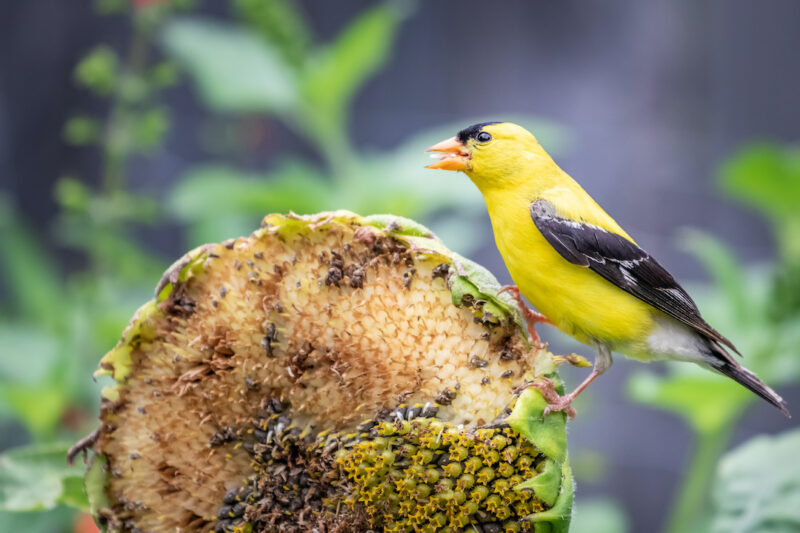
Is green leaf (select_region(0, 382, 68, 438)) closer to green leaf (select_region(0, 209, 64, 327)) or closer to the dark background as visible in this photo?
green leaf (select_region(0, 209, 64, 327))

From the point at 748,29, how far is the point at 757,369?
9.48 feet

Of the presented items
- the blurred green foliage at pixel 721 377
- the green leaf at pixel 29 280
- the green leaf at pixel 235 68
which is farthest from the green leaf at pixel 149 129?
the blurred green foliage at pixel 721 377

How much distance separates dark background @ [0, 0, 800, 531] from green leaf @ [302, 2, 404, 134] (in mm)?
1534

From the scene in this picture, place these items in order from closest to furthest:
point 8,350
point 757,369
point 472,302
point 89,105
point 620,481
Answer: point 472,302
point 757,369
point 8,350
point 89,105
point 620,481

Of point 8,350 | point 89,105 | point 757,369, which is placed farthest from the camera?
point 89,105

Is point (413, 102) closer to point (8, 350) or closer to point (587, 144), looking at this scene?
point (587, 144)

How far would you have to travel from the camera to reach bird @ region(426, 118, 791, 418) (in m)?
1.26

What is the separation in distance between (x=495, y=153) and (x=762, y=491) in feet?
2.83

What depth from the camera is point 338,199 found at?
2.45 metres

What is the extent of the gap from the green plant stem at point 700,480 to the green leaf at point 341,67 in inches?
59.6

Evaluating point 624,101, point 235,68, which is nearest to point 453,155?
point 235,68

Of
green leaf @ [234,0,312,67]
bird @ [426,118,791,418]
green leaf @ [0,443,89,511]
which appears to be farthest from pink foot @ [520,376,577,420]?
green leaf @ [234,0,312,67]

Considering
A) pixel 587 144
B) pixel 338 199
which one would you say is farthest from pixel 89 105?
pixel 587 144

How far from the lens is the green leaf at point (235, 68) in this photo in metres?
2.48
